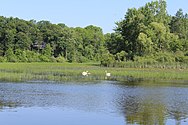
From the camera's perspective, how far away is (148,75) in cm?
4619

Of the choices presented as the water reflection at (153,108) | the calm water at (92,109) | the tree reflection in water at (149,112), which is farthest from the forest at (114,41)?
the tree reflection in water at (149,112)

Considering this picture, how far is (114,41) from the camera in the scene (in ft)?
260

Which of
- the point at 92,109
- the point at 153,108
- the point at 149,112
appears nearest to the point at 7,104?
the point at 92,109

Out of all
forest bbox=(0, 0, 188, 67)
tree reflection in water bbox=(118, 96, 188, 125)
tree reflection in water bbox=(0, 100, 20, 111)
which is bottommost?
tree reflection in water bbox=(118, 96, 188, 125)

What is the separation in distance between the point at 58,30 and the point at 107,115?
83.4 metres

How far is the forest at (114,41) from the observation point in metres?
68.1

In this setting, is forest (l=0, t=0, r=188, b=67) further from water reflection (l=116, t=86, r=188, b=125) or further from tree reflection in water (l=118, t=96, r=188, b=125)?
tree reflection in water (l=118, t=96, r=188, b=125)

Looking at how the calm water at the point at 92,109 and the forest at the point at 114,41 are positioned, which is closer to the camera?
the calm water at the point at 92,109

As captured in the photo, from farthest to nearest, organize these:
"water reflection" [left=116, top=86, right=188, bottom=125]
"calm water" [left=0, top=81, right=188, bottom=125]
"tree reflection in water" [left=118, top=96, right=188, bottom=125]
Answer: "water reflection" [left=116, top=86, right=188, bottom=125]
"tree reflection in water" [left=118, top=96, right=188, bottom=125]
"calm water" [left=0, top=81, right=188, bottom=125]

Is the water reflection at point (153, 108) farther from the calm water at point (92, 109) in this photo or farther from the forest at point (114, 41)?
the forest at point (114, 41)

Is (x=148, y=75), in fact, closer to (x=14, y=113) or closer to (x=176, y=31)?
(x=14, y=113)

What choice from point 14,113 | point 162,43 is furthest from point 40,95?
point 162,43

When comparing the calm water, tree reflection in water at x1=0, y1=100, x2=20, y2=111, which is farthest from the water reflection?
tree reflection in water at x1=0, y1=100, x2=20, y2=111

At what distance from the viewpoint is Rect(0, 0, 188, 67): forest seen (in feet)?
223
